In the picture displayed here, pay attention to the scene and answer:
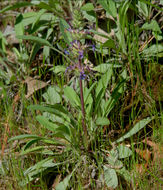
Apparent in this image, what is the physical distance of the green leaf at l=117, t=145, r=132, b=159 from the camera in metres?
2.16

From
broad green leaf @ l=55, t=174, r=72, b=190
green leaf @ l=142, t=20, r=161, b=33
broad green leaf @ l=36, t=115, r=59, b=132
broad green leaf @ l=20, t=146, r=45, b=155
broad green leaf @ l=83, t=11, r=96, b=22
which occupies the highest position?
broad green leaf @ l=83, t=11, r=96, b=22

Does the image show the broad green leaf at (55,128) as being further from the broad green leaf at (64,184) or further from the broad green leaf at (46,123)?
the broad green leaf at (64,184)

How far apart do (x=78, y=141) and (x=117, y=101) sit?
0.45m

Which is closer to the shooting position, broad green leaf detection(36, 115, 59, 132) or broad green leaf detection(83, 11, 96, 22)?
broad green leaf detection(36, 115, 59, 132)

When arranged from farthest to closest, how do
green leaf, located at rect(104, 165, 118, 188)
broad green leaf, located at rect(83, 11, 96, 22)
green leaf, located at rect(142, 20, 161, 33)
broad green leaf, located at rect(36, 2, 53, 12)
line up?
broad green leaf, located at rect(83, 11, 96, 22)
broad green leaf, located at rect(36, 2, 53, 12)
green leaf, located at rect(142, 20, 161, 33)
green leaf, located at rect(104, 165, 118, 188)

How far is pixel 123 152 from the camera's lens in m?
2.17

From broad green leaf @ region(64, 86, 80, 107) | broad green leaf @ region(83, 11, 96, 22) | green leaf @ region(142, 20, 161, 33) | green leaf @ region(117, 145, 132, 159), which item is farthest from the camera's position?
broad green leaf @ region(83, 11, 96, 22)

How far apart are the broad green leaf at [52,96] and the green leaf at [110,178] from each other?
2.59 ft

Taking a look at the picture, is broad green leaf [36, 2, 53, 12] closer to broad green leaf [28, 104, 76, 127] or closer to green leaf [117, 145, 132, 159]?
broad green leaf [28, 104, 76, 127]

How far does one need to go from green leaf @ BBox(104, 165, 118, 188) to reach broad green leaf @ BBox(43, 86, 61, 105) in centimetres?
79

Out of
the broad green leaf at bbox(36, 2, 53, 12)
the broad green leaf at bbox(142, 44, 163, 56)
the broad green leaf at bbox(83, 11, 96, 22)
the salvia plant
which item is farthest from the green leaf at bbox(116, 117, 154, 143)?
the broad green leaf at bbox(36, 2, 53, 12)

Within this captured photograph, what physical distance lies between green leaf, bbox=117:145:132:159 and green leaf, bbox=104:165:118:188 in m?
0.13

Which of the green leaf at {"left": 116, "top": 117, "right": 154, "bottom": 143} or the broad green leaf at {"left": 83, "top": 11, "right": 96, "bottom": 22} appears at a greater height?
the broad green leaf at {"left": 83, "top": 11, "right": 96, "bottom": 22}

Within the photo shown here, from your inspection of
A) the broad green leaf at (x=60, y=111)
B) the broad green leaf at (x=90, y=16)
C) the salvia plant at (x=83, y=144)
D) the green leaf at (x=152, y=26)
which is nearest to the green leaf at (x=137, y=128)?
the salvia plant at (x=83, y=144)
